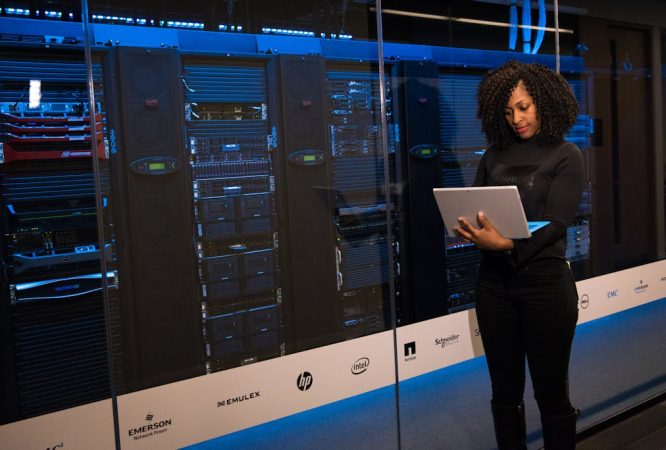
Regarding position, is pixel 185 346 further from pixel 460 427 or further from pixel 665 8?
pixel 665 8

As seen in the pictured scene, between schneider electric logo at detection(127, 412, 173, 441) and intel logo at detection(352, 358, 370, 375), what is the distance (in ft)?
2.39

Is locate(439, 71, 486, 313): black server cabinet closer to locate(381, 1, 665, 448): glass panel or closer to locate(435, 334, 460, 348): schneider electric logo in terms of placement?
locate(381, 1, 665, 448): glass panel

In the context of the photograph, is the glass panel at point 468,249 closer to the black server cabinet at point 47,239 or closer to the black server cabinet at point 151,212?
the black server cabinet at point 151,212

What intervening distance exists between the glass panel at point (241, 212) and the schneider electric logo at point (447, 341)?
30cm

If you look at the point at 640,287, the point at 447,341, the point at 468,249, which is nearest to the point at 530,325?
the point at 447,341

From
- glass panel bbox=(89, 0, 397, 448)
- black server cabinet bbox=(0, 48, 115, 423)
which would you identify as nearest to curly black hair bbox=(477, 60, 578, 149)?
glass panel bbox=(89, 0, 397, 448)

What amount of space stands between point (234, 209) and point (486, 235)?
1144 mm

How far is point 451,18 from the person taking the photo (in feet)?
10.9

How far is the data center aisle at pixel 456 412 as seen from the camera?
2.54 m

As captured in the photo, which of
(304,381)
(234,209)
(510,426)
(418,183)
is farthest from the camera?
(418,183)

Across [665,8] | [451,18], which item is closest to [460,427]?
[451,18]

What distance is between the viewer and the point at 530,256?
1796 millimetres

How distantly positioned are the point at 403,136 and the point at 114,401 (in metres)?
1.93

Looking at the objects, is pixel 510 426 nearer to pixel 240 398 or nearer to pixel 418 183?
pixel 240 398
